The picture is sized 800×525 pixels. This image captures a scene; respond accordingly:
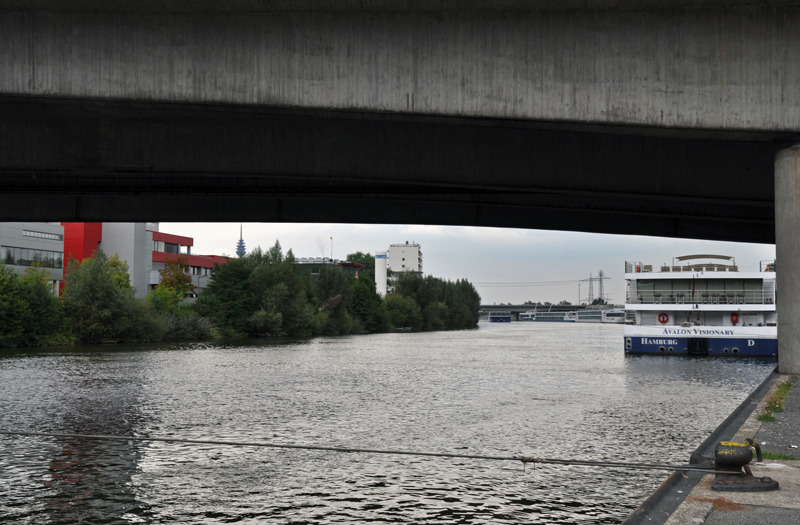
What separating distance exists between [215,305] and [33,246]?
22.2m

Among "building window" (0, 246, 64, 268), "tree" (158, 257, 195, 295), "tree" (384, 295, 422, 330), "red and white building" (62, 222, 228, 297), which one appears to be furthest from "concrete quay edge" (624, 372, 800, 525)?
"tree" (384, 295, 422, 330)

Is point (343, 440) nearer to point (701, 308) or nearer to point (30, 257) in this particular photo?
point (701, 308)

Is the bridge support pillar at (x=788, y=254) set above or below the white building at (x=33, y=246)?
below

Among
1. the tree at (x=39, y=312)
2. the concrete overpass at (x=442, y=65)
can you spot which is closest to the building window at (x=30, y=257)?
the tree at (x=39, y=312)

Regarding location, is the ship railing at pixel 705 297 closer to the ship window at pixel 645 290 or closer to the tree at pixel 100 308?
the ship window at pixel 645 290

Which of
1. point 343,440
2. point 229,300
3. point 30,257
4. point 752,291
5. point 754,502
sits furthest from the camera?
point 30,257

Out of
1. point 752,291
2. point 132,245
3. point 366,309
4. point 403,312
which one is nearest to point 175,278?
point 132,245

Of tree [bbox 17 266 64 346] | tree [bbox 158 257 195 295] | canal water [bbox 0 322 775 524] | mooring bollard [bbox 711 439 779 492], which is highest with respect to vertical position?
tree [bbox 158 257 195 295]

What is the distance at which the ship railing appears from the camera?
51.4 m

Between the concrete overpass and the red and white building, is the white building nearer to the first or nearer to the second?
the red and white building

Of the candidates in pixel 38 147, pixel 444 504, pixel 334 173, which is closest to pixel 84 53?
pixel 38 147

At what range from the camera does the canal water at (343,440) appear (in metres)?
11.6

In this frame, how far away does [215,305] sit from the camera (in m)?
85.1

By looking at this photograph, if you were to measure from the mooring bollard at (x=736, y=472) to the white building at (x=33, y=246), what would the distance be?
269 ft
